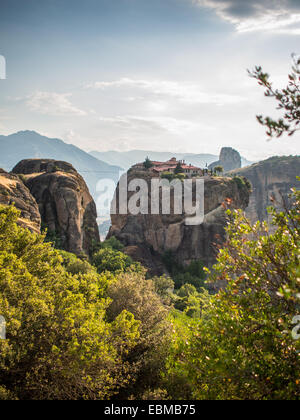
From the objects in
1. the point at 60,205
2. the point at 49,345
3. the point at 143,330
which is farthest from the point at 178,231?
the point at 49,345

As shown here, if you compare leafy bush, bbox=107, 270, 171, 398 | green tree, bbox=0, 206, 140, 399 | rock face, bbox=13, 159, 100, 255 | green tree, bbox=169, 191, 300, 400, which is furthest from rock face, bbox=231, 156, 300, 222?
green tree, bbox=0, 206, 140, 399

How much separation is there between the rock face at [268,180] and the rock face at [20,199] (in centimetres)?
12344

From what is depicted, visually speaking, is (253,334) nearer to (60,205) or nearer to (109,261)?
(109,261)

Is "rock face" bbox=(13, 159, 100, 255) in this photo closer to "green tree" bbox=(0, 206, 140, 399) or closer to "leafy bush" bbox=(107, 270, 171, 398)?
"leafy bush" bbox=(107, 270, 171, 398)

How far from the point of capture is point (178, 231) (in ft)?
236

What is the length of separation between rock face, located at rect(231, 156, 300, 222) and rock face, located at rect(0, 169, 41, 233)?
123 meters

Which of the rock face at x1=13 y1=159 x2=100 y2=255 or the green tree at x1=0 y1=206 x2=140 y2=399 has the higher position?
the rock face at x1=13 y1=159 x2=100 y2=255

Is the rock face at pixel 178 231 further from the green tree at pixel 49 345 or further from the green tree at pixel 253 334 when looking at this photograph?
the green tree at pixel 253 334

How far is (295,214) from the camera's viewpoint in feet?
34.5

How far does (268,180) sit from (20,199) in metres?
138

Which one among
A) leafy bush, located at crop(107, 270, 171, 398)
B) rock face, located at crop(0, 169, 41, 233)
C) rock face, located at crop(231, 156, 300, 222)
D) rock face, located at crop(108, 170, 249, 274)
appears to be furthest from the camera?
rock face, located at crop(231, 156, 300, 222)

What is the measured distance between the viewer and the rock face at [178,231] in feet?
228

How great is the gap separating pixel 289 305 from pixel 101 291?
47.8 ft

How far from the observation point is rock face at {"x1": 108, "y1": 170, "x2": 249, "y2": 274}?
69562mm
